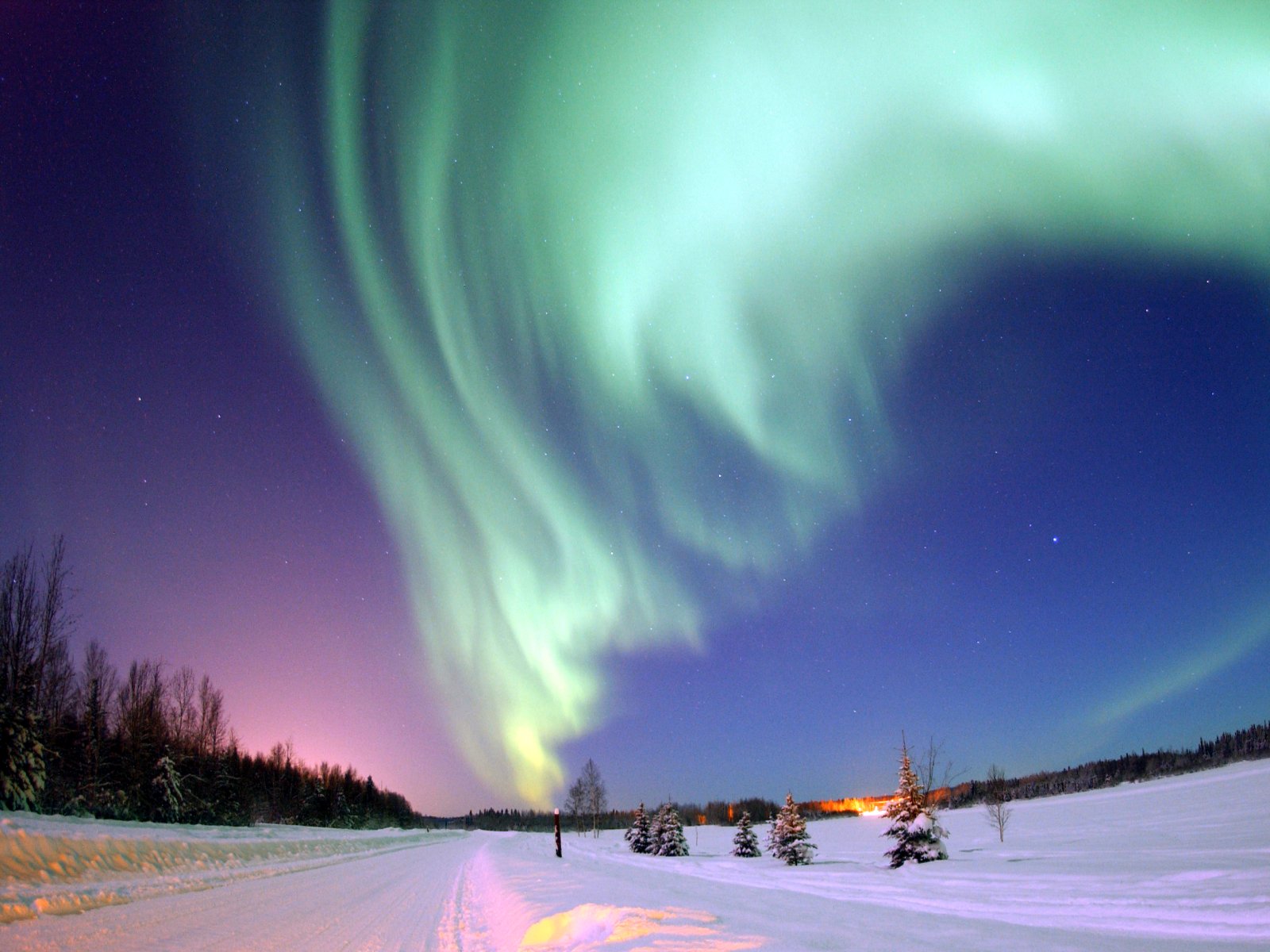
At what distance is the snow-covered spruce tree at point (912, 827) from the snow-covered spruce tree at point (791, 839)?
660 cm

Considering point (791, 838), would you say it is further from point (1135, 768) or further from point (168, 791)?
point (1135, 768)

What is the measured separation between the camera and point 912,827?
28.3 meters

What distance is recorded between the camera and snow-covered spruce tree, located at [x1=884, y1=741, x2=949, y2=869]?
27859 millimetres

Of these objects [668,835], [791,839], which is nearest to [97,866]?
[791,839]

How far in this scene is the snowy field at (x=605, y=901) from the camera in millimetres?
9109

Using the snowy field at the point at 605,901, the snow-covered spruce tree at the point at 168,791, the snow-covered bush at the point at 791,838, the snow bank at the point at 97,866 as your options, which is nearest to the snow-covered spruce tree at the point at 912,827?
the snowy field at the point at 605,901

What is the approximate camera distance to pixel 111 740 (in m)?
50.0

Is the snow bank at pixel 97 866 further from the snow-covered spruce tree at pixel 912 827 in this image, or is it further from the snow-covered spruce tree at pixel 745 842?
the snow-covered spruce tree at pixel 745 842

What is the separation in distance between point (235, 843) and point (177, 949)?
85.4 ft

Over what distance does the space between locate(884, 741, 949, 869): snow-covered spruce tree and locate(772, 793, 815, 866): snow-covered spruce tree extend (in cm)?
660

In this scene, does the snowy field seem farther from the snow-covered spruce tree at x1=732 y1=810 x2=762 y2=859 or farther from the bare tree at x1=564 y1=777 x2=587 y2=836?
the bare tree at x1=564 y1=777 x2=587 y2=836

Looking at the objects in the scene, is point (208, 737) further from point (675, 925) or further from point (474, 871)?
point (675, 925)

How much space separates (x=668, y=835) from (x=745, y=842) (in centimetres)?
563

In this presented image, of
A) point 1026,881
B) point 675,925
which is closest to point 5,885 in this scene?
point 675,925
